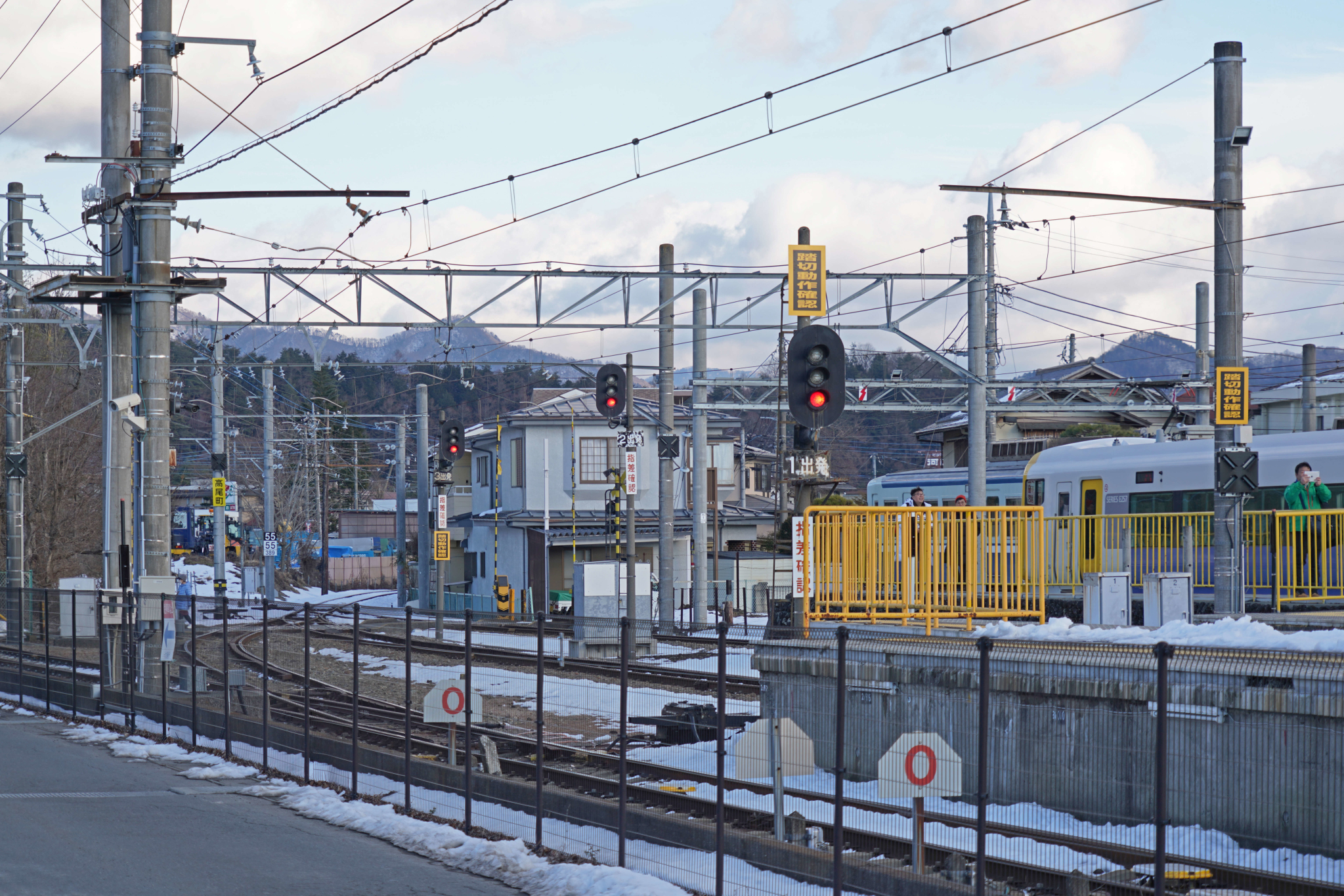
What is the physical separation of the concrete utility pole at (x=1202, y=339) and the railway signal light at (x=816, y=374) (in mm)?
36568

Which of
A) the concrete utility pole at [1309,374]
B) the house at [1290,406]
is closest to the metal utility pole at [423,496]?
the concrete utility pole at [1309,374]

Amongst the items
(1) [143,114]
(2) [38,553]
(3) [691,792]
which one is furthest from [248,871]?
(2) [38,553]

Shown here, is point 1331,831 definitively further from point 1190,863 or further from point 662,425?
point 662,425

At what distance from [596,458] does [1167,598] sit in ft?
116

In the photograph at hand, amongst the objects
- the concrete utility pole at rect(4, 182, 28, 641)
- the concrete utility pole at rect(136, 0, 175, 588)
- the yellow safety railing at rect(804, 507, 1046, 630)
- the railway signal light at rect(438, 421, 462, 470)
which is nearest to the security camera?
the concrete utility pole at rect(136, 0, 175, 588)

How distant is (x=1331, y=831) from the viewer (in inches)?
302

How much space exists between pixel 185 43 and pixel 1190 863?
54.9ft

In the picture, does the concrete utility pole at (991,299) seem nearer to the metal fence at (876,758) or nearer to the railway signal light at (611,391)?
the railway signal light at (611,391)

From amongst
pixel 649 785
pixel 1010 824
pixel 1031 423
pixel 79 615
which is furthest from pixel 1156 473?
pixel 1031 423

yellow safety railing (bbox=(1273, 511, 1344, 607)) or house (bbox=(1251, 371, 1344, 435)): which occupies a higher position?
house (bbox=(1251, 371, 1344, 435))

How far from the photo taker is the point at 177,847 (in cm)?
1062

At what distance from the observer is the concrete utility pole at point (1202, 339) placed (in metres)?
46.4

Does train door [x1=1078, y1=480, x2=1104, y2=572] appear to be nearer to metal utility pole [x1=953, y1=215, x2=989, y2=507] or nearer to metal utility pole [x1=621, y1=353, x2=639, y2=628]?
metal utility pole [x1=953, y1=215, x2=989, y2=507]

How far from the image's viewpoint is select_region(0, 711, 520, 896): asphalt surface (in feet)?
30.9
